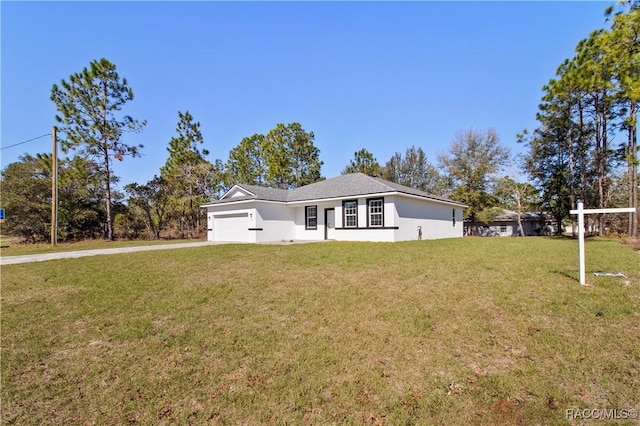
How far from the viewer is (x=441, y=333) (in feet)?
12.8

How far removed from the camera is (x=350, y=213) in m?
16.7

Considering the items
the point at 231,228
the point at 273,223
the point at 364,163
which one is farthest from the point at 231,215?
the point at 364,163

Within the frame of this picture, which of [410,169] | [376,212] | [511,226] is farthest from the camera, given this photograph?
[410,169]

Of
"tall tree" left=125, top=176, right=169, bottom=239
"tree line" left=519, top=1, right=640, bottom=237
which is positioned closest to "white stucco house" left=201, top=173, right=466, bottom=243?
"tree line" left=519, top=1, right=640, bottom=237

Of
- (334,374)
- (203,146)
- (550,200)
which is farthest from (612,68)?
(203,146)

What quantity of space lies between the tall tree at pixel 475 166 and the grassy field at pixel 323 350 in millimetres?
25647

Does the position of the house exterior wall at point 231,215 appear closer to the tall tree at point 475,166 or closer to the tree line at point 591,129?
the tree line at point 591,129

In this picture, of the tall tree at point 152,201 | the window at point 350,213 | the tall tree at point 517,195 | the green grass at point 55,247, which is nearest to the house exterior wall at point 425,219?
the window at point 350,213

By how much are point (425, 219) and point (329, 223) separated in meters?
6.22

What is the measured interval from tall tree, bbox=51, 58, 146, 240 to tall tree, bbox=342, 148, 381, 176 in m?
25.3

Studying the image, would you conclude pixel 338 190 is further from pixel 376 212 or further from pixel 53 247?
pixel 53 247

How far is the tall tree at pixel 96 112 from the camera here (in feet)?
67.1

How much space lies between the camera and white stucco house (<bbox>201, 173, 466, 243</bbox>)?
609 inches

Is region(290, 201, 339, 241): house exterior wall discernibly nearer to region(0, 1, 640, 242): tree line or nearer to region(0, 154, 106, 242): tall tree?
region(0, 1, 640, 242): tree line
